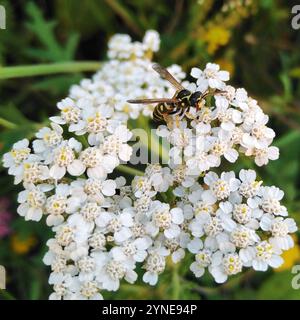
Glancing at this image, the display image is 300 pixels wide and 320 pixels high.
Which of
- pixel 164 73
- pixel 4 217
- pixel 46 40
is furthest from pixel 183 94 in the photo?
pixel 4 217

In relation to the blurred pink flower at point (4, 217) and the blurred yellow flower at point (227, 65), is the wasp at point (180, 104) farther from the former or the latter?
the blurred pink flower at point (4, 217)

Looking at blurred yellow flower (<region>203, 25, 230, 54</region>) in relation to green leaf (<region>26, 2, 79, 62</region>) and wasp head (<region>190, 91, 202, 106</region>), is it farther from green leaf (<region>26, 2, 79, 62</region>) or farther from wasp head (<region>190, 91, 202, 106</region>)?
→ wasp head (<region>190, 91, 202, 106</region>)

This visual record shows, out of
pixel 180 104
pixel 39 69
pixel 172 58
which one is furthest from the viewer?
pixel 172 58

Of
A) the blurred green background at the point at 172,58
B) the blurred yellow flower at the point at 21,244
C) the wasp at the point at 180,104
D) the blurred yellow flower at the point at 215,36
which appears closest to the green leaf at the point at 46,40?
the blurred green background at the point at 172,58

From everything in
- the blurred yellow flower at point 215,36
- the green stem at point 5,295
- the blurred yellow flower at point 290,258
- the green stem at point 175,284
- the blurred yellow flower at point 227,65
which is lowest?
the green stem at point 5,295

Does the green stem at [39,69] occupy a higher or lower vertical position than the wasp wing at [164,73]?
higher

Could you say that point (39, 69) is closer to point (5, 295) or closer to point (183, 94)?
point (183, 94)

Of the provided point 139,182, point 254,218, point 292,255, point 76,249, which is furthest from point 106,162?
point 292,255
